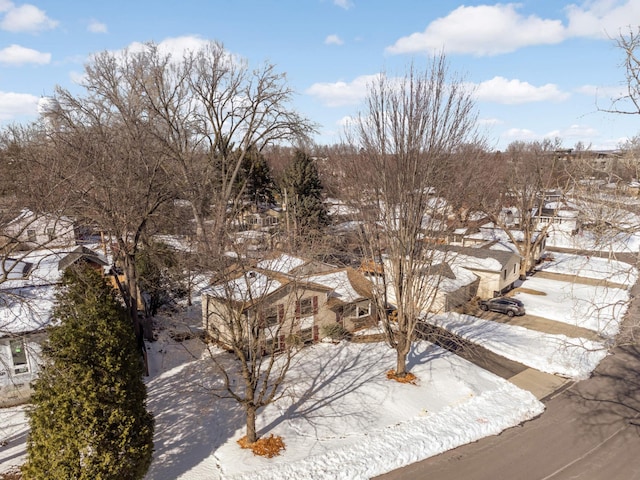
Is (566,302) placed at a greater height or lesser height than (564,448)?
lesser

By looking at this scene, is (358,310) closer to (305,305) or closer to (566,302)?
(305,305)

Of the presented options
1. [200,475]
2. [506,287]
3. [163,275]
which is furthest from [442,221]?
[506,287]

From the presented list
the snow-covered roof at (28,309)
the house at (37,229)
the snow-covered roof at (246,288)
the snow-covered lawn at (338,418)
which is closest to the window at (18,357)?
the snow-covered roof at (28,309)

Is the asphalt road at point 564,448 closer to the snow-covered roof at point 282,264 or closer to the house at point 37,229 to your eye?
the snow-covered roof at point 282,264

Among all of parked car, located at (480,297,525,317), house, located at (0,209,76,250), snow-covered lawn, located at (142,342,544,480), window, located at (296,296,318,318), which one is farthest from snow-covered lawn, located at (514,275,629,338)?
house, located at (0,209,76,250)

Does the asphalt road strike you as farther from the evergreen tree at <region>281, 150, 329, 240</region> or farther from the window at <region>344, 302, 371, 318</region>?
the evergreen tree at <region>281, 150, 329, 240</region>

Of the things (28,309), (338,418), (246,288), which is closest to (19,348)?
(28,309)
